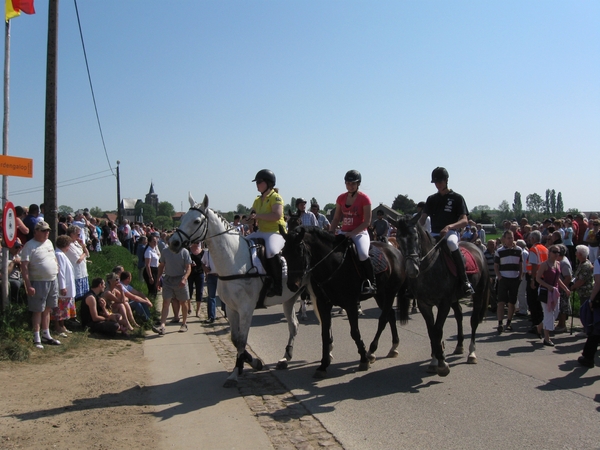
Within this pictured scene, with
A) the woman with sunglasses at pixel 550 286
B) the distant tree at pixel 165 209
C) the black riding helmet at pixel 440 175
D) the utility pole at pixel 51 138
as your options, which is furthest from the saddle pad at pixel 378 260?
the distant tree at pixel 165 209

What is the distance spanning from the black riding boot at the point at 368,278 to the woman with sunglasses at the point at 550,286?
383cm

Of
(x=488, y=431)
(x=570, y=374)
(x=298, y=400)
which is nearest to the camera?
(x=488, y=431)

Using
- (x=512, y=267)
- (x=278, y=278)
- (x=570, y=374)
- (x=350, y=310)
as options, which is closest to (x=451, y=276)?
(x=350, y=310)

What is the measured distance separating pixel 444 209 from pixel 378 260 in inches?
55.2

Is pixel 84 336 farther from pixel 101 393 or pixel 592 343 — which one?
pixel 592 343

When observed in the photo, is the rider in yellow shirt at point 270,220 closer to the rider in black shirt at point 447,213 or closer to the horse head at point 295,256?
the horse head at point 295,256

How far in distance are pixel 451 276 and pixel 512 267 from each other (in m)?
4.08

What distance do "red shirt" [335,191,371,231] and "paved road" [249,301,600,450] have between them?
2.17 meters

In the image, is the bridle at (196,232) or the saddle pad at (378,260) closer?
the bridle at (196,232)

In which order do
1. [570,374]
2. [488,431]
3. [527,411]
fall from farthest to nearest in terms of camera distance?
[570,374] < [527,411] < [488,431]

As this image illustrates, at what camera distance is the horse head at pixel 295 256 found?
7.21 m

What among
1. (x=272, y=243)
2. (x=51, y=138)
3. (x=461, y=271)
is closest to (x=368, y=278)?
(x=461, y=271)

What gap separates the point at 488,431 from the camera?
524 centimetres

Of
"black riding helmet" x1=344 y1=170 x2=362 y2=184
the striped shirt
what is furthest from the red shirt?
the striped shirt
